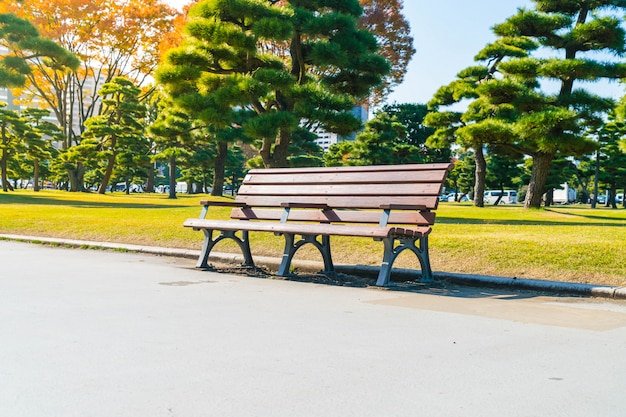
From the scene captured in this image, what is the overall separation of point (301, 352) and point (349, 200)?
3521 millimetres

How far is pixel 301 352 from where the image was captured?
360 cm

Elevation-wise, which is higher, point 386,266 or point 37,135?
point 37,135

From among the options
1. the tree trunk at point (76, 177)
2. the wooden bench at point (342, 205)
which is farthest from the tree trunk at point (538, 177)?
the tree trunk at point (76, 177)

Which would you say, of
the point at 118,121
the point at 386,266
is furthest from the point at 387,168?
the point at 118,121

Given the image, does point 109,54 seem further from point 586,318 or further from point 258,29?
point 586,318

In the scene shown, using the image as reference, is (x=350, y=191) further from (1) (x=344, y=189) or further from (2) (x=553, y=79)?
(2) (x=553, y=79)

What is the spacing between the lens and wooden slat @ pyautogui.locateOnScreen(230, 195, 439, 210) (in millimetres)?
6335

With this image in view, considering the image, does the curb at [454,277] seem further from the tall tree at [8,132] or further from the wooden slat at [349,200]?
the tall tree at [8,132]

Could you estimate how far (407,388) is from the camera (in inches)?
117

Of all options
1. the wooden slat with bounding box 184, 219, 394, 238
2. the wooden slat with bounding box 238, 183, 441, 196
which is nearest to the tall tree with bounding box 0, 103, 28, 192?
the wooden slat with bounding box 238, 183, 441, 196

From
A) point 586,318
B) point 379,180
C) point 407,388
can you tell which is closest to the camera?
point 407,388

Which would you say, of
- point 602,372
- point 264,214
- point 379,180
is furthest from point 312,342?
point 264,214

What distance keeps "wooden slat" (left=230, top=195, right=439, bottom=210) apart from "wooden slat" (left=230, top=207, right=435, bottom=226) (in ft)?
0.28

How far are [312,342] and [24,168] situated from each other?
187ft
